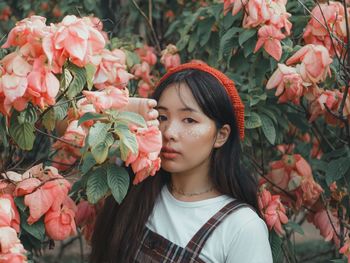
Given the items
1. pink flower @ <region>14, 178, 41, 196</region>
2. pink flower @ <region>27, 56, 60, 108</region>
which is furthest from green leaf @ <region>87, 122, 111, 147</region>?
pink flower @ <region>14, 178, 41, 196</region>

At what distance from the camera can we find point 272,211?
2.44 metres

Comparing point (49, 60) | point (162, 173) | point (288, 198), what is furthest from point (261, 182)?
point (49, 60)

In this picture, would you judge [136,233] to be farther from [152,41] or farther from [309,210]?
[152,41]

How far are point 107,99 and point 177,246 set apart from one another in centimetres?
57

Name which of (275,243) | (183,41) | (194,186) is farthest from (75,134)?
(183,41)

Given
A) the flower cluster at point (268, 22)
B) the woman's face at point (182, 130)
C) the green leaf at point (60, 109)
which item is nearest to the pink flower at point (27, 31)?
the green leaf at point (60, 109)

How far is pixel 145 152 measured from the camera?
1.81m

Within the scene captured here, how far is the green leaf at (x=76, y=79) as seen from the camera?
1898 millimetres

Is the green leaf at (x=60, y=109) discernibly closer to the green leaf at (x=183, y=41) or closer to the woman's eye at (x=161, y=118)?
the woman's eye at (x=161, y=118)

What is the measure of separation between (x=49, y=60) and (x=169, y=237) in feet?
2.34

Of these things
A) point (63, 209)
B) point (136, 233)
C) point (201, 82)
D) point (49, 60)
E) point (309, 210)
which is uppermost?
point (49, 60)

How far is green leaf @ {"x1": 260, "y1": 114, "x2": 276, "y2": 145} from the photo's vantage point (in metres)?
2.56

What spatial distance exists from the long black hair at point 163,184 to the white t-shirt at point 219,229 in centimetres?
5

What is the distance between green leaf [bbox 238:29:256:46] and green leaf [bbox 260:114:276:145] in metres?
0.31
